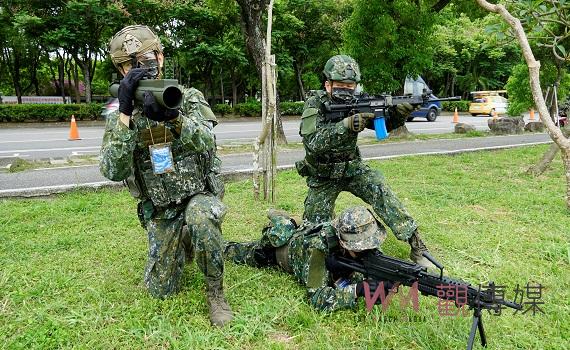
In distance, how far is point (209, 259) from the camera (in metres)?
3.01

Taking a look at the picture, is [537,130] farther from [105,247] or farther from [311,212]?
[105,247]

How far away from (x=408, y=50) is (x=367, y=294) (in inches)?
393

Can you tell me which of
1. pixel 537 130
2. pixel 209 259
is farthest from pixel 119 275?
pixel 537 130

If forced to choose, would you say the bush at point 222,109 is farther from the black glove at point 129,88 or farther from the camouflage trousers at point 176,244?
the black glove at point 129,88

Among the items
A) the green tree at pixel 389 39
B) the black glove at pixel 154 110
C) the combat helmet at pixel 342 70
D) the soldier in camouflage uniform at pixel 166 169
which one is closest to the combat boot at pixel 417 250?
the combat helmet at pixel 342 70

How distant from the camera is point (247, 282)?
137 inches

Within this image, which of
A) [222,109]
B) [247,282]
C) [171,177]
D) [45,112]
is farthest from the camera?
[222,109]

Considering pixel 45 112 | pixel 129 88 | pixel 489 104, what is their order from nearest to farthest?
1. pixel 129 88
2. pixel 45 112
3. pixel 489 104

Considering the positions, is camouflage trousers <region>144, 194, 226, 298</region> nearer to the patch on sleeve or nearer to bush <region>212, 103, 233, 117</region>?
the patch on sleeve

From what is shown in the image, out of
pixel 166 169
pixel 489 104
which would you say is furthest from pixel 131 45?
pixel 489 104

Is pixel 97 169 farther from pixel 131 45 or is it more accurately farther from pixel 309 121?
pixel 131 45

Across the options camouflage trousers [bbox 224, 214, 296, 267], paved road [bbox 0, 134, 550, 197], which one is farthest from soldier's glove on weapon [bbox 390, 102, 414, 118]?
paved road [bbox 0, 134, 550, 197]

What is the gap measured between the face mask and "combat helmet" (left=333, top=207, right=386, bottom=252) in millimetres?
1194

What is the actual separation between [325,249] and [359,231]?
0.31m
